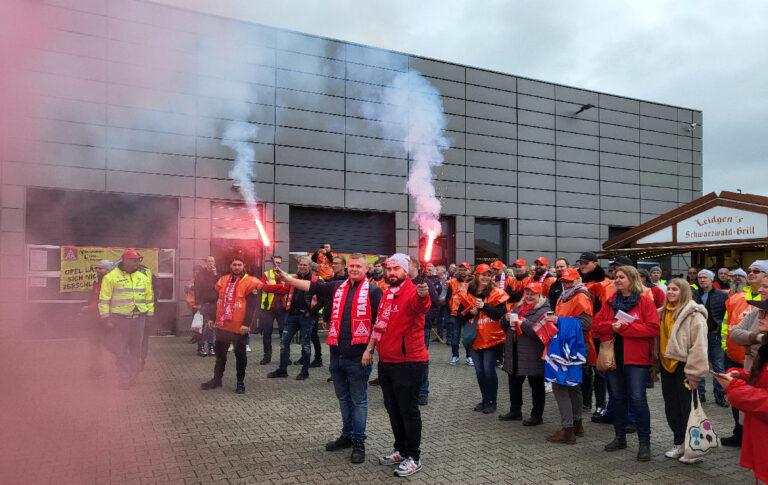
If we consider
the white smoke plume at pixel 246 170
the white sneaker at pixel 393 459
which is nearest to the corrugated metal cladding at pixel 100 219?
the white smoke plume at pixel 246 170

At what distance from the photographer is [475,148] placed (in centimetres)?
1819

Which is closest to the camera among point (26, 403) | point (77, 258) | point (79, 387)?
point (26, 403)

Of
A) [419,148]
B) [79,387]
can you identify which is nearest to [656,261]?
[419,148]

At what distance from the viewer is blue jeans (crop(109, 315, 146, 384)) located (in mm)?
7852

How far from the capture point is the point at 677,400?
5109 millimetres

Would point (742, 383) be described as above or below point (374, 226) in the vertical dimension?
below

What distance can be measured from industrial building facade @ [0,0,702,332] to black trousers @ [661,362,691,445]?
14.4ft

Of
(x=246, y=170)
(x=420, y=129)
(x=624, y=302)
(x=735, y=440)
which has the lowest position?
(x=735, y=440)

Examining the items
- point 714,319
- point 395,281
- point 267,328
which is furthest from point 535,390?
point 267,328

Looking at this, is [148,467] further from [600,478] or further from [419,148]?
[419,148]

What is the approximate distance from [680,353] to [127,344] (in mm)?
7355

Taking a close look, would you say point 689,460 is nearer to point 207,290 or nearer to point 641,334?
point 641,334

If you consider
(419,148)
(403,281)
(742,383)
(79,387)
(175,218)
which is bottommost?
(79,387)

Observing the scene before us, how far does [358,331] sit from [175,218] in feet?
35.7
